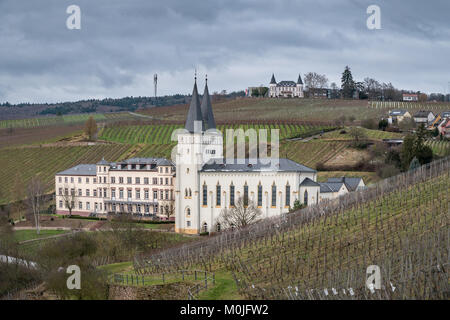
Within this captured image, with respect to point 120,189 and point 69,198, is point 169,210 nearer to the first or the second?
point 120,189

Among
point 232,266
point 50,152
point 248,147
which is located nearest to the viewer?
point 232,266

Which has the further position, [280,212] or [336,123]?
[336,123]

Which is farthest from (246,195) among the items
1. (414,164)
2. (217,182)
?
(414,164)

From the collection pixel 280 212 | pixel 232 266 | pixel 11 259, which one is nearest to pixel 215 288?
pixel 232 266

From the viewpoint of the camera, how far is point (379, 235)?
37.4 metres

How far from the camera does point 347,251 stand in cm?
3562

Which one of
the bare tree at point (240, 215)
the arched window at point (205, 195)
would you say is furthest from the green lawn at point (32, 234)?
the bare tree at point (240, 215)

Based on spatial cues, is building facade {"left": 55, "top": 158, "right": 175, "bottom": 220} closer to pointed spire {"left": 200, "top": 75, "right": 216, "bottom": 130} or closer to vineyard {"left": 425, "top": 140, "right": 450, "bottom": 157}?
pointed spire {"left": 200, "top": 75, "right": 216, "bottom": 130}

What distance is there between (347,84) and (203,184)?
3785 inches

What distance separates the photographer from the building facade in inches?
2753

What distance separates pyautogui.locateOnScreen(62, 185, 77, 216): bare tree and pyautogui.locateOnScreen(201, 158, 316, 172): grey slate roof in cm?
1831
